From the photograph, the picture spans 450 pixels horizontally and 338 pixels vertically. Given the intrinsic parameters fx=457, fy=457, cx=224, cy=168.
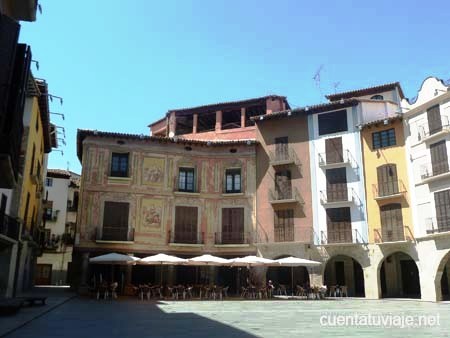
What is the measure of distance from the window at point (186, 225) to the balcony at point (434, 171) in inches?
582

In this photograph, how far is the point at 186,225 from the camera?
103 ft

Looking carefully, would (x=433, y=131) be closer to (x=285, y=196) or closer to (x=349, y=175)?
(x=349, y=175)

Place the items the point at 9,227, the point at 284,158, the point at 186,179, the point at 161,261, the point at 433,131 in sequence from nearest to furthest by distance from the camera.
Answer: the point at 9,227
the point at 161,261
the point at 433,131
the point at 284,158
the point at 186,179

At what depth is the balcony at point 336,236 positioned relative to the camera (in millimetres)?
29203

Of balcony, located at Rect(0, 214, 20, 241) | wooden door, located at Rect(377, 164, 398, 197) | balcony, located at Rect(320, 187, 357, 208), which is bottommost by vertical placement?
balcony, located at Rect(0, 214, 20, 241)

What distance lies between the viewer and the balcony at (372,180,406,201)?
28.1 m

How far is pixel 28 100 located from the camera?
75.7ft

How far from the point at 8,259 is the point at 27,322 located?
380 inches

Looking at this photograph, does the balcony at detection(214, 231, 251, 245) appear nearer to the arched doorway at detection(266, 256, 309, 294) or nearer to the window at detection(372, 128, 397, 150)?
the arched doorway at detection(266, 256, 309, 294)

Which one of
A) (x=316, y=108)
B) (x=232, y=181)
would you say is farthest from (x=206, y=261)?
(x=316, y=108)

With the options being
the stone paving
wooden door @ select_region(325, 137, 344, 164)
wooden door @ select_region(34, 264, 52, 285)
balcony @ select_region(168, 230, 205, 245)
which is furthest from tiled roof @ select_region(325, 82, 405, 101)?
wooden door @ select_region(34, 264, 52, 285)

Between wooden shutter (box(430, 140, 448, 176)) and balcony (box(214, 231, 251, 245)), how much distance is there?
12.5 metres

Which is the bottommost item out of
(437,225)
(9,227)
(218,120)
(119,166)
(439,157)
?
(9,227)

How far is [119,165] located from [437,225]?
20.2 meters
